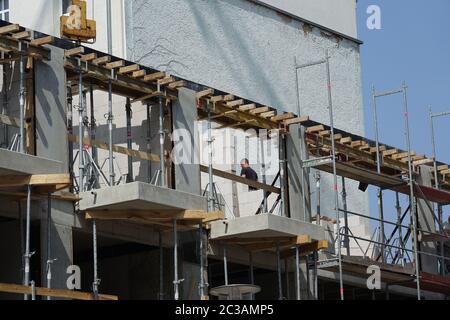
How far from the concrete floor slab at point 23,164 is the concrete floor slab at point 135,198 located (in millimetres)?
1315

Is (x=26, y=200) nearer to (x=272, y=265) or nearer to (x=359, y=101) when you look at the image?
(x=272, y=265)

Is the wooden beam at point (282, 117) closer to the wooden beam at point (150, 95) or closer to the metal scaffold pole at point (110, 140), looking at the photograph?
the wooden beam at point (150, 95)

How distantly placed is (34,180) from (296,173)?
9.61m

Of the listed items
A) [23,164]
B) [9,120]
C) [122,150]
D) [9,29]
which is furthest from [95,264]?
[9,29]

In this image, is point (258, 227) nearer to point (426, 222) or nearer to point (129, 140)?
point (129, 140)

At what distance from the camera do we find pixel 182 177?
3167cm

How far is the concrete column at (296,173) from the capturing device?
34.5 metres

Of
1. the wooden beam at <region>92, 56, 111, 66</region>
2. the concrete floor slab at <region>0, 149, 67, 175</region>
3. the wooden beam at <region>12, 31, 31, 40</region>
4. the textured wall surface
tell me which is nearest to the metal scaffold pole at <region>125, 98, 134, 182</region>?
the wooden beam at <region>92, 56, 111, 66</region>

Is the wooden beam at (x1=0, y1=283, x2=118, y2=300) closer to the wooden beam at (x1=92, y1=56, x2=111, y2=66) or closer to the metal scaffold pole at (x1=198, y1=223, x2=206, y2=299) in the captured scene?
the metal scaffold pole at (x1=198, y1=223, x2=206, y2=299)

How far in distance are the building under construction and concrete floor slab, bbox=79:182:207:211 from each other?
0.04 m

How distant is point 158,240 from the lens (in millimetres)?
30891

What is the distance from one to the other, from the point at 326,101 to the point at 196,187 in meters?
16.5

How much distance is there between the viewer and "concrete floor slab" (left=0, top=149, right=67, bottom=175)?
86.2 feet
